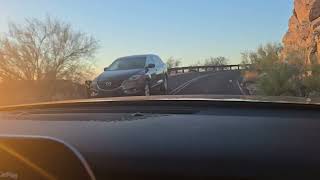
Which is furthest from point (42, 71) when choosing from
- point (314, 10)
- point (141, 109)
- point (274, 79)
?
point (141, 109)

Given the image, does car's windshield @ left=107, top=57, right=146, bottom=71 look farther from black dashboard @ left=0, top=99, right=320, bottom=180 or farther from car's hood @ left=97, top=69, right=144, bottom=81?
black dashboard @ left=0, top=99, right=320, bottom=180

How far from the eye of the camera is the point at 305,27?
188 feet

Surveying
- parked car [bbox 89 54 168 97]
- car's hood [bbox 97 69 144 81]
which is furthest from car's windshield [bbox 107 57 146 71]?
car's hood [bbox 97 69 144 81]

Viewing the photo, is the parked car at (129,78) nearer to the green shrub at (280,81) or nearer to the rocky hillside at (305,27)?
the green shrub at (280,81)

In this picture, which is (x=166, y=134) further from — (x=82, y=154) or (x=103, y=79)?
(x=103, y=79)

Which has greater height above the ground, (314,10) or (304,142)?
(314,10)

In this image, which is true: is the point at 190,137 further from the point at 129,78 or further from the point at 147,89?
the point at 147,89

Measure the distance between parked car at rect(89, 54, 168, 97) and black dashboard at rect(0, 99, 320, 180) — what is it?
1885 centimetres

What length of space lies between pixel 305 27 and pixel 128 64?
36.1m

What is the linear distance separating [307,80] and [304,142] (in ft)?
88.5

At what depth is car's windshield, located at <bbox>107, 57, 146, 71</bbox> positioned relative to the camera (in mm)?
23828

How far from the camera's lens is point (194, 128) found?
2.66 metres

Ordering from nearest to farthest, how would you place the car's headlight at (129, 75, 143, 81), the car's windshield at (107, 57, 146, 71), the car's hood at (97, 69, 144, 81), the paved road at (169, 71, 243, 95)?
the car's headlight at (129, 75, 143, 81) < the car's hood at (97, 69, 144, 81) < the car's windshield at (107, 57, 146, 71) < the paved road at (169, 71, 243, 95)

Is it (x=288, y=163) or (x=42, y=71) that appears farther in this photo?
(x=42, y=71)
